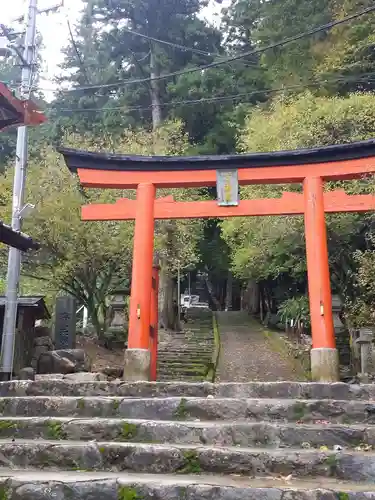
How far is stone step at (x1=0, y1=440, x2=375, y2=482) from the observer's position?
13.2 ft

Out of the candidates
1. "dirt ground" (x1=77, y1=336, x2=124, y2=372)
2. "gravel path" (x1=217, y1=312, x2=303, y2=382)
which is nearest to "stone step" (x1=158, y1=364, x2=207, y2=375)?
"gravel path" (x1=217, y1=312, x2=303, y2=382)

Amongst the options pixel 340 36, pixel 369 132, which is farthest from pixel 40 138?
pixel 369 132

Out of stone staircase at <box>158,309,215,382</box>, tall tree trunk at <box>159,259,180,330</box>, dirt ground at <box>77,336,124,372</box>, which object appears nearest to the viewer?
stone staircase at <box>158,309,215,382</box>

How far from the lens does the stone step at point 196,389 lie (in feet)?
19.6

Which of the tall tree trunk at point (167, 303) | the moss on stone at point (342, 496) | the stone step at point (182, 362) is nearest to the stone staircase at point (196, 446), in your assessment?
the moss on stone at point (342, 496)

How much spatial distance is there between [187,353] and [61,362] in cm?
522

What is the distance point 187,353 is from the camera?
16.4 meters

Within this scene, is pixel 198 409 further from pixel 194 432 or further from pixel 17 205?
pixel 17 205

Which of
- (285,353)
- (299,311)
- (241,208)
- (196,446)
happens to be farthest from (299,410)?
(285,353)

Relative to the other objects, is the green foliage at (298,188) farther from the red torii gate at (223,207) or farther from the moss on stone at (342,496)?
the moss on stone at (342,496)

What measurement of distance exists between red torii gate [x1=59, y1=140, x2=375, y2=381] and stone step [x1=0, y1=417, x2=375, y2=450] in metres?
3.83

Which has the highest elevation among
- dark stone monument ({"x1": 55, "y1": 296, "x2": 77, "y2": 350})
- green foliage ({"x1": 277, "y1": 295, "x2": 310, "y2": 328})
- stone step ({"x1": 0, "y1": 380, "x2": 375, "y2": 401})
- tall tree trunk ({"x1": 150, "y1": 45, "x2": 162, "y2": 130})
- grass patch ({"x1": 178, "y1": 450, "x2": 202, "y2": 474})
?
tall tree trunk ({"x1": 150, "y1": 45, "x2": 162, "y2": 130})

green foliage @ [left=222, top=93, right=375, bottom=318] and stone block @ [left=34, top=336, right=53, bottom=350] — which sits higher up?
green foliage @ [left=222, top=93, right=375, bottom=318]

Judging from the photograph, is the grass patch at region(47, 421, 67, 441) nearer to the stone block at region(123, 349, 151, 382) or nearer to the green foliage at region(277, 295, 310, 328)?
the stone block at region(123, 349, 151, 382)
